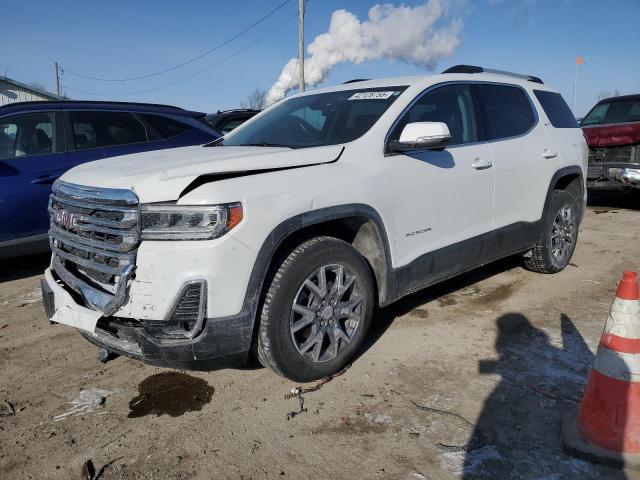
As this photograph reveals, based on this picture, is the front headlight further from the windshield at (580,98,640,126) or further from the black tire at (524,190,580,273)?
the windshield at (580,98,640,126)

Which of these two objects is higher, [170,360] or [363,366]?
[170,360]

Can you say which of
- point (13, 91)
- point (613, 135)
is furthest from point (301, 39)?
point (613, 135)

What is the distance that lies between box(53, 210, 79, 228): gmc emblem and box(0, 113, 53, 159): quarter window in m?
2.68

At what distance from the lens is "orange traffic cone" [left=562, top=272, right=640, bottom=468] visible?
7.29ft

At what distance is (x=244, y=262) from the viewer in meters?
2.54

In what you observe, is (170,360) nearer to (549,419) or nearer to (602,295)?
(549,419)

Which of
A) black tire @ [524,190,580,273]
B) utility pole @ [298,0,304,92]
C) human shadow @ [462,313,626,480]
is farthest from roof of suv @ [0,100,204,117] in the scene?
utility pole @ [298,0,304,92]

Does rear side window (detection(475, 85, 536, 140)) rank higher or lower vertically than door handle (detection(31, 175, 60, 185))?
higher

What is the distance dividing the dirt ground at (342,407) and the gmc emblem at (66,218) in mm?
1007

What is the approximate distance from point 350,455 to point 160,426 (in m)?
1.03

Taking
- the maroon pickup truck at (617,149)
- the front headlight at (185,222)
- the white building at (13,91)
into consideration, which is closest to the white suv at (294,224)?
the front headlight at (185,222)

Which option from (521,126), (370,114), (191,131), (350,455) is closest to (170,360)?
(350,455)

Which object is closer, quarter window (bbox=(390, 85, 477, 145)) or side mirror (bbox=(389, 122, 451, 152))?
side mirror (bbox=(389, 122, 451, 152))

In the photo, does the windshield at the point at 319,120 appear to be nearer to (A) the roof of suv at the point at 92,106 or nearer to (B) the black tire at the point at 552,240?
(B) the black tire at the point at 552,240
